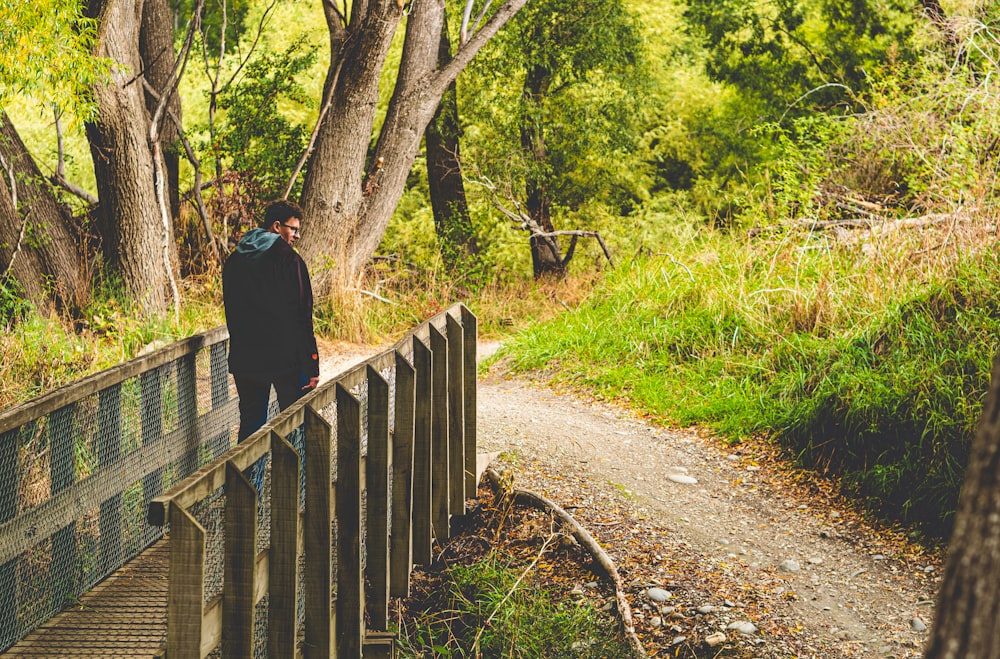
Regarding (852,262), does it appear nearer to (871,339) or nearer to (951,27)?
(871,339)

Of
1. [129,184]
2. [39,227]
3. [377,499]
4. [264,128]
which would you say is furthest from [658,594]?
[264,128]

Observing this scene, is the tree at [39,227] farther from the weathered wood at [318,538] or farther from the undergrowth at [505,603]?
the weathered wood at [318,538]

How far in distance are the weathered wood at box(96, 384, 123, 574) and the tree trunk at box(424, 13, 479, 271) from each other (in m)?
11.8

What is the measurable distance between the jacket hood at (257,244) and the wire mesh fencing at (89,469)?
546 mm

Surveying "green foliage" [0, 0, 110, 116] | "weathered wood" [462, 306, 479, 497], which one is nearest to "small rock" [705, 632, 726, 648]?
"weathered wood" [462, 306, 479, 497]

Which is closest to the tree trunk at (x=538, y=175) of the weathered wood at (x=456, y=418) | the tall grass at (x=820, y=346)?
the tall grass at (x=820, y=346)

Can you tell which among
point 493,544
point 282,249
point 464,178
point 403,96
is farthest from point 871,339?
point 464,178

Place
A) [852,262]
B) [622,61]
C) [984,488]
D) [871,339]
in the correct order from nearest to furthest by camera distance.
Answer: [984,488] < [871,339] < [852,262] < [622,61]

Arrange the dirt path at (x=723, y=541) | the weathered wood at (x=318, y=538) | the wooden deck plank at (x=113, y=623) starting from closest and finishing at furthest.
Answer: the weathered wood at (x=318, y=538)
the wooden deck plank at (x=113, y=623)
the dirt path at (x=723, y=541)

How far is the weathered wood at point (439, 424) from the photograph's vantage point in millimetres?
5238

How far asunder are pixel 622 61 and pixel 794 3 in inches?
138

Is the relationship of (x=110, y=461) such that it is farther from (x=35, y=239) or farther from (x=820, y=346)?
(x=35, y=239)

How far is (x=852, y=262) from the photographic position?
9.49 metres

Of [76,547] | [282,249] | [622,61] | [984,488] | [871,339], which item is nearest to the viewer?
[984,488]
